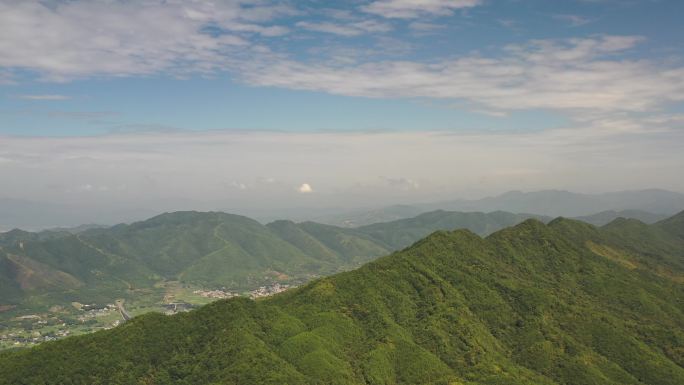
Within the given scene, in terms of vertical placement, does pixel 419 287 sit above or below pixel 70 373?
above

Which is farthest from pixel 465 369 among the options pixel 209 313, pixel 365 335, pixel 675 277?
pixel 675 277

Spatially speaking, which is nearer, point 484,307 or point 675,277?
point 484,307

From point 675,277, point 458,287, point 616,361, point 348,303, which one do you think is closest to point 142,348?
point 348,303

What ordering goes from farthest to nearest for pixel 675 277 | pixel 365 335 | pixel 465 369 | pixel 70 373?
pixel 675 277, pixel 365 335, pixel 465 369, pixel 70 373

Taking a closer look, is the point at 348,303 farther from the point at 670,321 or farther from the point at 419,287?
the point at 670,321

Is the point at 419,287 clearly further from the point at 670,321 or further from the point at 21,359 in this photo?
the point at 21,359

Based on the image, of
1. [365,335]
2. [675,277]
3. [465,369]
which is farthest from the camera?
[675,277]
